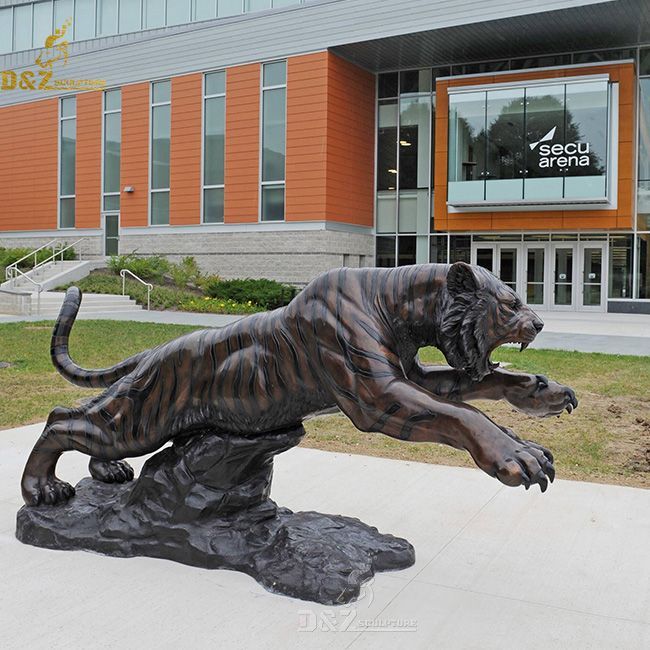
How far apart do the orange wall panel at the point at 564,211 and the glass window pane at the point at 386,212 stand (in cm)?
259

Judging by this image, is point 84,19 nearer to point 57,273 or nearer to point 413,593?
point 57,273

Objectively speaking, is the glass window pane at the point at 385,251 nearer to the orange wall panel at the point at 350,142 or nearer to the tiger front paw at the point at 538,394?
the orange wall panel at the point at 350,142

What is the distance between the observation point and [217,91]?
3017cm

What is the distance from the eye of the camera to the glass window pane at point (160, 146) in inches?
1233

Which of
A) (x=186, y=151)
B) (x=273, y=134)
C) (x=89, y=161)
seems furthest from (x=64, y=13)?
(x=273, y=134)

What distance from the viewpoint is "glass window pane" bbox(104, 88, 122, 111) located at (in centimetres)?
3256

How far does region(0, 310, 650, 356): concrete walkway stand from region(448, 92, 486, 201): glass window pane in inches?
201

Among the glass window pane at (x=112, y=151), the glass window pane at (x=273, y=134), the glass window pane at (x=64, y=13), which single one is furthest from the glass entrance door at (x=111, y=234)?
the glass window pane at (x=64, y=13)

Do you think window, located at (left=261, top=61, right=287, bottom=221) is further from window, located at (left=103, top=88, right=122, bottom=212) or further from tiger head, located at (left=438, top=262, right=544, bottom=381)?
tiger head, located at (left=438, top=262, right=544, bottom=381)

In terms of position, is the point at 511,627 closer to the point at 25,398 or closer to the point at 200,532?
the point at 200,532

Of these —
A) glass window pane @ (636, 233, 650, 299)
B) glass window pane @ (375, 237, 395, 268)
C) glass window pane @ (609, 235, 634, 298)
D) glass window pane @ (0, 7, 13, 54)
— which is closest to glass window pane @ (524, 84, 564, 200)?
glass window pane @ (609, 235, 634, 298)

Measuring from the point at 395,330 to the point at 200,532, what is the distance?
1.25 meters

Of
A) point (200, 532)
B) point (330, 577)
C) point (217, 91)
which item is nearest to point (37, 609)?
point (200, 532)

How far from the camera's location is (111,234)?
1297 inches
